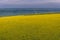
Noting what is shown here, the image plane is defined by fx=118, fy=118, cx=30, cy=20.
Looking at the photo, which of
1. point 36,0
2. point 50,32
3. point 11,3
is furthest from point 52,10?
point 50,32

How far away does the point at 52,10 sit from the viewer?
97 cm

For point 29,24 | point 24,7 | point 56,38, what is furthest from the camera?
point 24,7

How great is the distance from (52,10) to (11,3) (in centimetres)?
34

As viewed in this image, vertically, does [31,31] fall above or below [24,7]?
below

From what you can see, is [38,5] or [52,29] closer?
[52,29]

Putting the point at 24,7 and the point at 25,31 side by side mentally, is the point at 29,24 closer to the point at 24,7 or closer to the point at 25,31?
the point at 25,31

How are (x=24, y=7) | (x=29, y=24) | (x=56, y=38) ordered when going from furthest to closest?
(x=24, y=7) → (x=29, y=24) → (x=56, y=38)

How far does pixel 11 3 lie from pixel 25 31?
48 centimetres

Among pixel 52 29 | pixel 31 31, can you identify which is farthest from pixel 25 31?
pixel 52 29

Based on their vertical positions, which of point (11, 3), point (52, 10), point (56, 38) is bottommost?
point (56, 38)

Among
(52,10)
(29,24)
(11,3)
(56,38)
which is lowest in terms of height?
(56,38)

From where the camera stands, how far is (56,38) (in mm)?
518

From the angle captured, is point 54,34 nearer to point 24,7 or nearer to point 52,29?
point 52,29

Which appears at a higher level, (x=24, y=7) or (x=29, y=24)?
(x=24, y=7)
